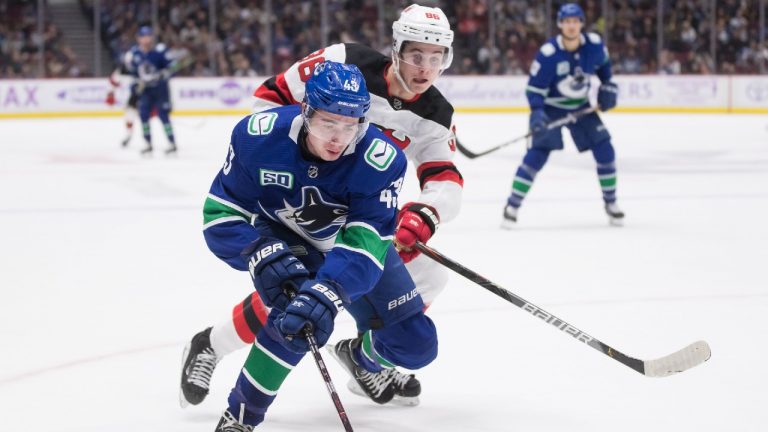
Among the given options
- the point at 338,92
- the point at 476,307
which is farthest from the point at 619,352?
the point at 476,307

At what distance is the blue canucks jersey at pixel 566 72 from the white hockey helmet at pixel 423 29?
315cm

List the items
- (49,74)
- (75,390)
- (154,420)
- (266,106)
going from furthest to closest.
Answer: (49,74), (266,106), (75,390), (154,420)

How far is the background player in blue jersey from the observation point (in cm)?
A: 609

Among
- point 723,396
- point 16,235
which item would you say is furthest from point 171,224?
point 723,396

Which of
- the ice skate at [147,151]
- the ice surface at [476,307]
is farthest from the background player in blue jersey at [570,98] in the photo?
the ice skate at [147,151]

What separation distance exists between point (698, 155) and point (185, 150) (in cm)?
482

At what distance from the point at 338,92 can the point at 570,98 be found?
13.7 feet

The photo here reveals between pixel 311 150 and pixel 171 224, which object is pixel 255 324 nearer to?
pixel 311 150

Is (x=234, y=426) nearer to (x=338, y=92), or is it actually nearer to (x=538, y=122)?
(x=338, y=92)

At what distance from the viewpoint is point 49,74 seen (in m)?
14.1

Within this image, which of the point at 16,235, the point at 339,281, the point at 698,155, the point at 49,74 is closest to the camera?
the point at 339,281

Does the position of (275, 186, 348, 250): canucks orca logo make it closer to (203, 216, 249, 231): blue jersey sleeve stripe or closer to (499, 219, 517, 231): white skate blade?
(203, 216, 249, 231): blue jersey sleeve stripe

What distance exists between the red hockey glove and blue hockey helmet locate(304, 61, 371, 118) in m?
0.59

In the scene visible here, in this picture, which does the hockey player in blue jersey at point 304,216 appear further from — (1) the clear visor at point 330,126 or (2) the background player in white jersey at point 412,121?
(2) the background player in white jersey at point 412,121
